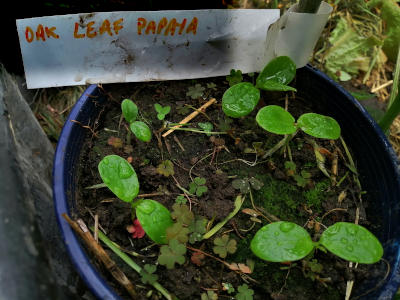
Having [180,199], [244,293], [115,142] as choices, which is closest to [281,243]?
[244,293]

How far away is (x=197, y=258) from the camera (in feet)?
2.39

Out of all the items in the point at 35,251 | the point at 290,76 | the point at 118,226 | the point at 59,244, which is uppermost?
the point at 290,76

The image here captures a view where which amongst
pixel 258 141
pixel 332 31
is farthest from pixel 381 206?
pixel 332 31

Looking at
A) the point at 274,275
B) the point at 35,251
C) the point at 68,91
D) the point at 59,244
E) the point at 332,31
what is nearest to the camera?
the point at 35,251

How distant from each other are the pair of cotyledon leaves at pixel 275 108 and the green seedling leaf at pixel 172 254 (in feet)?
0.97

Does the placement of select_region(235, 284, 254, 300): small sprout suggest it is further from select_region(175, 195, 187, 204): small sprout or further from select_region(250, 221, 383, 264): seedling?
select_region(175, 195, 187, 204): small sprout

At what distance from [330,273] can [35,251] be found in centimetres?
57

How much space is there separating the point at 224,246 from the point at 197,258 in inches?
2.4

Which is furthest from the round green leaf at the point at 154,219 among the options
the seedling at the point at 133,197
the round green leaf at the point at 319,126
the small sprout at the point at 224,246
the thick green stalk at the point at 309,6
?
the thick green stalk at the point at 309,6

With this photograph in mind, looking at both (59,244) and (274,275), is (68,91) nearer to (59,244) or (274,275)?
(59,244)

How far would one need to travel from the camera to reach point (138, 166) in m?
0.83

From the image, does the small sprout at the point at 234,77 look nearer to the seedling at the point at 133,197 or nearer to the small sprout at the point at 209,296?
the seedling at the point at 133,197

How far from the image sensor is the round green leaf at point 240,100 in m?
0.79

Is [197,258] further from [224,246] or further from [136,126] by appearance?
[136,126]
